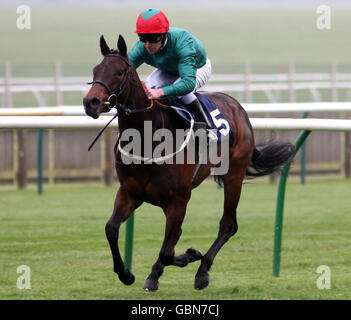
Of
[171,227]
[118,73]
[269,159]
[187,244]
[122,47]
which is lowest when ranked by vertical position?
[187,244]

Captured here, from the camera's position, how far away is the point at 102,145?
1094 cm

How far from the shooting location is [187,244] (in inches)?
292

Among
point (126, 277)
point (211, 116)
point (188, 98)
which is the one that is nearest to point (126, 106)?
point (188, 98)

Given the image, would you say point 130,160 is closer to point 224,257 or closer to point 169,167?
point 169,167

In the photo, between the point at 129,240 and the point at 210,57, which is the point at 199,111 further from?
the point at 210,57

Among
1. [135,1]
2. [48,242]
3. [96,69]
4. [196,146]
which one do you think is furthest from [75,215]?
[135,1]

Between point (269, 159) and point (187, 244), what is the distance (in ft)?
5.41

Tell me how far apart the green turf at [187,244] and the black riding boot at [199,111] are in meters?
0.95

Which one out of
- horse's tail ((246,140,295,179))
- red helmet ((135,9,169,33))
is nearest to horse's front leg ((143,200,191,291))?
red helmet ((135,9,169,33))

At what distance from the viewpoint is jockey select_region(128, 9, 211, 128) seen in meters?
4.75

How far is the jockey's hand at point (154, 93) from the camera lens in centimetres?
476

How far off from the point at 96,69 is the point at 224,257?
2762mm

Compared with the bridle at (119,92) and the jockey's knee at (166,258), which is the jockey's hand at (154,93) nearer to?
the bridle at (119,92)

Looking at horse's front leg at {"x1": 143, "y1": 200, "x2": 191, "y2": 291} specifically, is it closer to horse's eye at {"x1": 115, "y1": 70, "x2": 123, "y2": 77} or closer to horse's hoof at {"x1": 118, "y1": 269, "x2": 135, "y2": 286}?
horse's hoof at {"x1": 118, "y1": 269, "x2": 135, "y2": 286}
